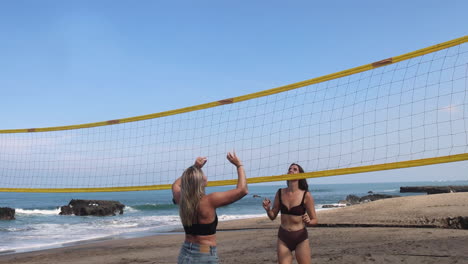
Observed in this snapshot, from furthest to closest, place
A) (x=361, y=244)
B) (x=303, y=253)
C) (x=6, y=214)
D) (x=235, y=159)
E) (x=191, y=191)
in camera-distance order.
→ (x=6, y=214) → (x=361, y=244) → (x=303, y=253) → (x=235, y=159) → (x=191, y=191)

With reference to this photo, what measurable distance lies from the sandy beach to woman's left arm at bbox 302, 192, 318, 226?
2706mm

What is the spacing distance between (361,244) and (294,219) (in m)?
4.54

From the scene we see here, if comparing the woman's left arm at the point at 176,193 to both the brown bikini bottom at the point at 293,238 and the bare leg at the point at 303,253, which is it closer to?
the brown bikini bottom at the point at 293,238

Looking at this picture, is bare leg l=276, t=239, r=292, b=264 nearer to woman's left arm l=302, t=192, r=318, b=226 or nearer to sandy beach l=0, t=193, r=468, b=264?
woman's left arm l=302, t=192, r=318, b=226

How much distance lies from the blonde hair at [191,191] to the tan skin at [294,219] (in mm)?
1640

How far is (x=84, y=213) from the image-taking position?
29.3 meters

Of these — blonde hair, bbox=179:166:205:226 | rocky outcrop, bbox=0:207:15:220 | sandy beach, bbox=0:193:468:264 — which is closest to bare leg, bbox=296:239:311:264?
blonde hair, bbox=179:166:205:226

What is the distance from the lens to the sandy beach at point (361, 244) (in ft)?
23.3

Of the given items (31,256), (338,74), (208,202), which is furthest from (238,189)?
(31,256)

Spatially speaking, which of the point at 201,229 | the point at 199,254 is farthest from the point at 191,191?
the point at 199,254

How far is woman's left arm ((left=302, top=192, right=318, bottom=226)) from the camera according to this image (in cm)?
439

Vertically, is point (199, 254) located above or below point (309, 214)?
below

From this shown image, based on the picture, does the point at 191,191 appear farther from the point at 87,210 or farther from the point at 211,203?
the point at 87,210

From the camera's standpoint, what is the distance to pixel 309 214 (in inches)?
177
